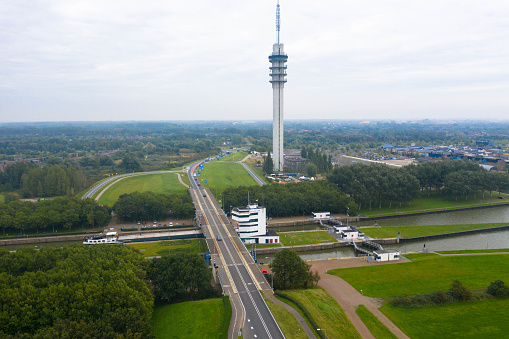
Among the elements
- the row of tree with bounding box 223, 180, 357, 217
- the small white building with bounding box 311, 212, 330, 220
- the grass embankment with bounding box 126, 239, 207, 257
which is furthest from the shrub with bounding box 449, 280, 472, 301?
the row of tree with bounding box 223, 180, 357, 217

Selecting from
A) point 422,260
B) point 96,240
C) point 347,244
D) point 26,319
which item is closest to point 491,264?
point 422,260

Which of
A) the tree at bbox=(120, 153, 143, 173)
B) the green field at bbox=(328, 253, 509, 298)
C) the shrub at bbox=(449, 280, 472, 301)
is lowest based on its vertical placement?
the green field at bbox=(328, 253, 509, 298)

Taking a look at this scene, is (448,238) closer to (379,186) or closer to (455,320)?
(379,186)

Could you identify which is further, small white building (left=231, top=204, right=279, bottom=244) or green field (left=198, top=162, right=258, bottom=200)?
green field (left=198, top=162, right=258, bottom=200)

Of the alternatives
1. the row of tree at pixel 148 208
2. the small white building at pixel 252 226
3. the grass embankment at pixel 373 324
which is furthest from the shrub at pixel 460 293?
the row of tree at pixel 148 208

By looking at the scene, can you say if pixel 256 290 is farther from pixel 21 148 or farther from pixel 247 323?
pixel 21 148

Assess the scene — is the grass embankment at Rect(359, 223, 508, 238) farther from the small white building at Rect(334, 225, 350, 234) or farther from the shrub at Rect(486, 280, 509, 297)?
the shrub at Rect(486, 280, 509, 297)
